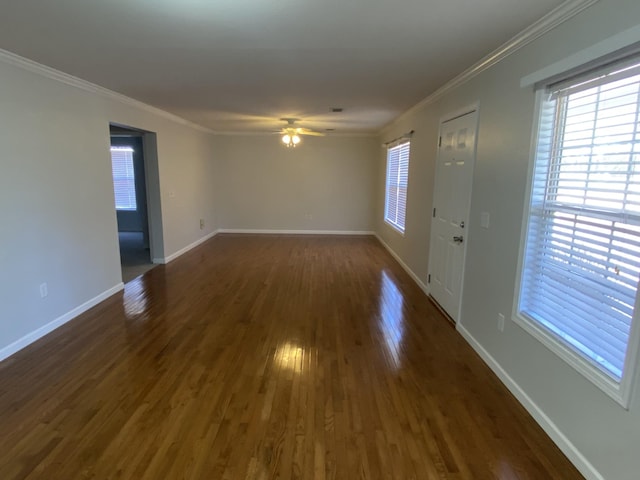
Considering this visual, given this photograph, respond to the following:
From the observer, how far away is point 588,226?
1876 mm

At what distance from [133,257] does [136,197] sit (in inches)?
49.7

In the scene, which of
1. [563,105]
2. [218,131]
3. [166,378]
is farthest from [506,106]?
[218,131]

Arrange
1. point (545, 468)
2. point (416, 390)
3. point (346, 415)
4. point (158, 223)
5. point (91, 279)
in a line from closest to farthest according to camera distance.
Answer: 1. point (545, 468)
2. point (346, 415)
3. point (416, 390)
4. point (91, 279)
5. point (158, 223)

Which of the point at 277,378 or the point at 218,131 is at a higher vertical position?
the point at 218,131

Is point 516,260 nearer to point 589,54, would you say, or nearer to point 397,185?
point 589,54

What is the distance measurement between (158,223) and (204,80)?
2927mm

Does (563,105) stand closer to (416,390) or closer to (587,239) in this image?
(587,239)

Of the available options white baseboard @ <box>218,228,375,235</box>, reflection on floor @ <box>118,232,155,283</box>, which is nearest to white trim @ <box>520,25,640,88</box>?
reflection on floor @ <box>118,232,155,283</box>

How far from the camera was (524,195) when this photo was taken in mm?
2369

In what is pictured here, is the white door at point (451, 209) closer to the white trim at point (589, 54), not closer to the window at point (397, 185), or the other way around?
the white trim at point (589, 54)

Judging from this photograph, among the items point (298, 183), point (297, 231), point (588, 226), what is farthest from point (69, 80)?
point (297, 231)

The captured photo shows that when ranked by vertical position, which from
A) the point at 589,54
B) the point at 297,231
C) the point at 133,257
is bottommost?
the point at 133,257

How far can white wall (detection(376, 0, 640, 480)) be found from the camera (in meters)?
1.66

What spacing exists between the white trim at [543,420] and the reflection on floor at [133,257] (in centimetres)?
462
